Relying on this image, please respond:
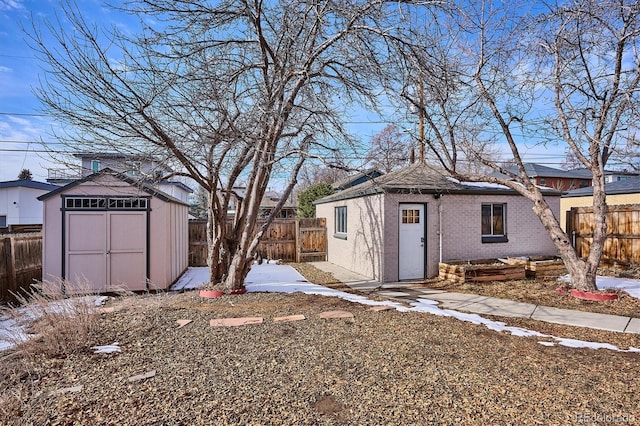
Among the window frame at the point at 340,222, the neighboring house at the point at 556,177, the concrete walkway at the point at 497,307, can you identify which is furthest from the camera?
the neighboring house at the point at 556,177

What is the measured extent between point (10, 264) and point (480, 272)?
10.5 metres

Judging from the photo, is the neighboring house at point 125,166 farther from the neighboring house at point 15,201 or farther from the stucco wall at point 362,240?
the neighboring house at point 15,201

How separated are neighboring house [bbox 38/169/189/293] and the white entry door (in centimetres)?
597

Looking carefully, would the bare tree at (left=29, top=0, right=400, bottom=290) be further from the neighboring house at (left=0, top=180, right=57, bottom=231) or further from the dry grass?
the neighboring house at (left=0, top=180, right=57, bottom=231)

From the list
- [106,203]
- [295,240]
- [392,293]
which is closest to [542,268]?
[392,293]

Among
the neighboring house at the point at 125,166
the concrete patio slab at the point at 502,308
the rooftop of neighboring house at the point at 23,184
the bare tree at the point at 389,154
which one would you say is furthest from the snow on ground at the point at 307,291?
the rooftop of neighboring house at the point at 23,184

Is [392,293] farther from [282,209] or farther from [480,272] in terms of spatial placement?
[282,209]

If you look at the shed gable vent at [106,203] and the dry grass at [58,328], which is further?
the shed gable vent at [106,203]

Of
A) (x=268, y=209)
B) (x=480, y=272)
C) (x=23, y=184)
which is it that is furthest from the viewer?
(x=23, y=184)

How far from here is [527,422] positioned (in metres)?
2.44

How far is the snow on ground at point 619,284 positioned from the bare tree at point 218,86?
22.0ft

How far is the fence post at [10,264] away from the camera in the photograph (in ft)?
23.3

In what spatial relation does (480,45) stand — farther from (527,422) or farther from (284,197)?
(527,422)

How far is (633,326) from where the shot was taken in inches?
208
